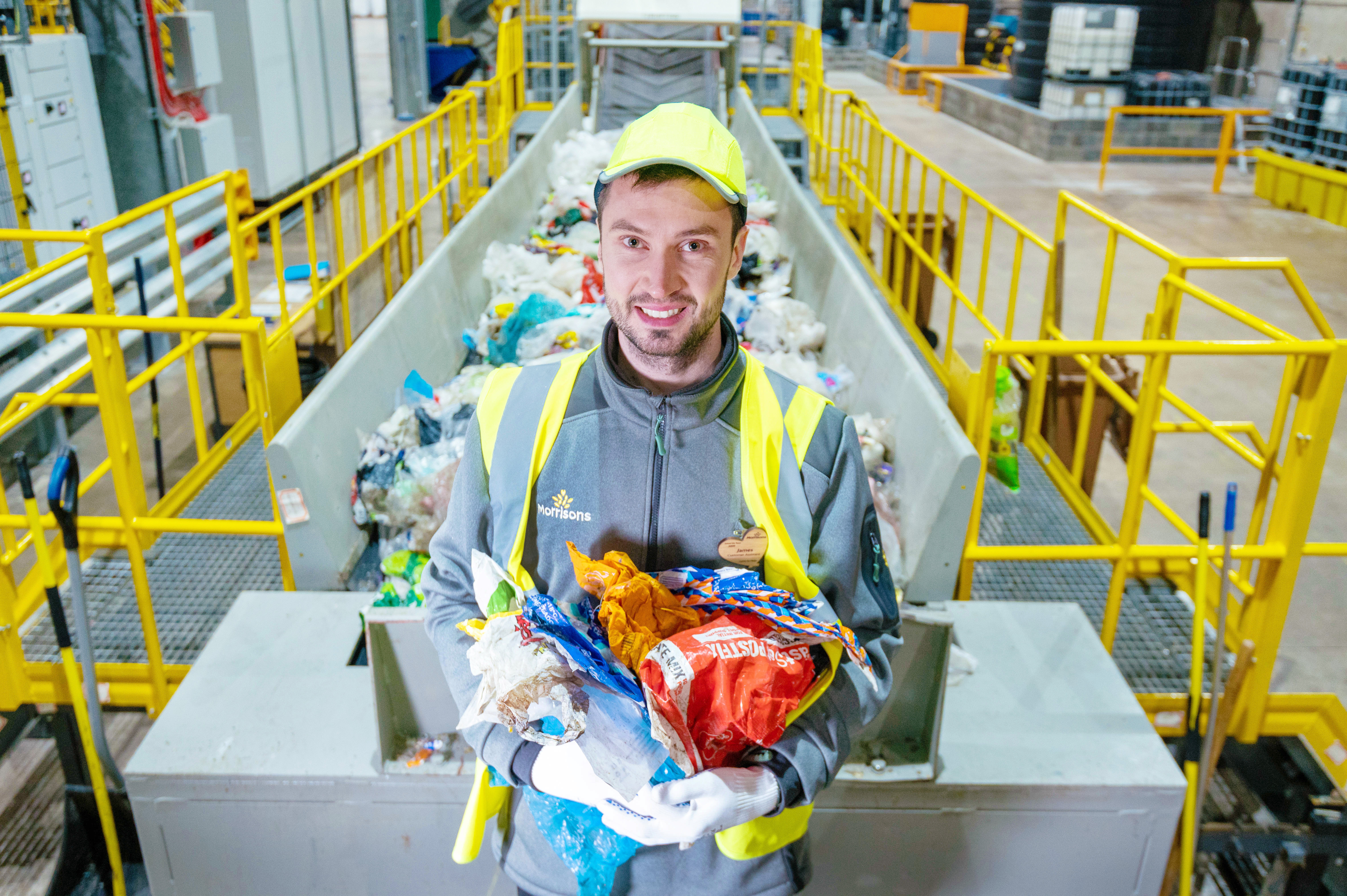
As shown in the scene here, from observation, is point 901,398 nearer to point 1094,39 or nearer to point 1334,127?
point 1334,127

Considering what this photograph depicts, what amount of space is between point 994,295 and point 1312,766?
6.28 m

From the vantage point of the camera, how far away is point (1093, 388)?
3447mm

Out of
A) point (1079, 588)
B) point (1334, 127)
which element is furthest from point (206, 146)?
point (1334, 127)

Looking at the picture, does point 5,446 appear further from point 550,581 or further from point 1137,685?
point 1137,685

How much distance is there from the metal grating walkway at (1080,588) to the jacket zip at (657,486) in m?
1.98

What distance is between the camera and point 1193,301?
8.75 m

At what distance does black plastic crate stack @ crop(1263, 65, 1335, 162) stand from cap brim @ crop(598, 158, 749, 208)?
12165mm

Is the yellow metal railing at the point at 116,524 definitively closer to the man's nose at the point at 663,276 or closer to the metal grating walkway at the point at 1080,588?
the man's nose at the point at 663,276

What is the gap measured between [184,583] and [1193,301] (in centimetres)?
852

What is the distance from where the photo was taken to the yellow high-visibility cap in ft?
4.66

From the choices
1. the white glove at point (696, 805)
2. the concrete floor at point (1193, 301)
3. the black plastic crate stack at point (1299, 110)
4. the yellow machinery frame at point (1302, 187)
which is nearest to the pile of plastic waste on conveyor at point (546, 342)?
the white glove at point (696, 805)

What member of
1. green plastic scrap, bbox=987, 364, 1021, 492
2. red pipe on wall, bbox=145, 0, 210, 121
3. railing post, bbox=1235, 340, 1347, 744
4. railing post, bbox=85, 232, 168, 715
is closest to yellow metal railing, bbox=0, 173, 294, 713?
railing post, bbox=85, 232, 168, 715

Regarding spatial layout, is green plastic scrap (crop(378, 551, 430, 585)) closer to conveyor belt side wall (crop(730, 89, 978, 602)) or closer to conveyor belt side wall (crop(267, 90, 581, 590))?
conveyor belt side wall (crop(267, 90, 581, 590))

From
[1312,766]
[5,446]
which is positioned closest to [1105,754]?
[1312,766]
